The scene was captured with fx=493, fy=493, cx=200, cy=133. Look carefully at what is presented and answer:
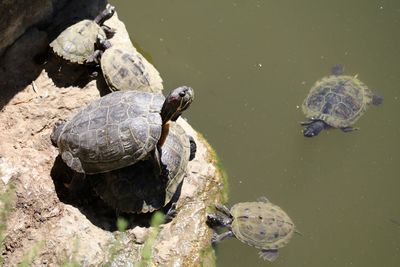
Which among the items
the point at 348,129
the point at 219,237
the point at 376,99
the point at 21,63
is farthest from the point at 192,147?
the point at 376,99

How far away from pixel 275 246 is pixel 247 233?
0.93ft

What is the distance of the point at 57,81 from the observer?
14.6 feet

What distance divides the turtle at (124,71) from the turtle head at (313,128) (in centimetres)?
182

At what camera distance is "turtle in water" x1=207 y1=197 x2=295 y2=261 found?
4.49m

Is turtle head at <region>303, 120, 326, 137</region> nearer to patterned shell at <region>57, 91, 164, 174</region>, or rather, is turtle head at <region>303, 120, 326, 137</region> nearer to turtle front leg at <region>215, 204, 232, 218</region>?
turtle front leg at <region>215, 204, 232, 218</region>

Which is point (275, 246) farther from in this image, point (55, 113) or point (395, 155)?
point (55, 113)

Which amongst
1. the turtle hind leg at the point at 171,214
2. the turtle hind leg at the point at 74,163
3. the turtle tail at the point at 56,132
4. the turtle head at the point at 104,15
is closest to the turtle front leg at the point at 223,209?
the turtle hind leg at the point at 171,214

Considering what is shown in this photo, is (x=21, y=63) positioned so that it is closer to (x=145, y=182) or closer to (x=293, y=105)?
(x=145, y=182)

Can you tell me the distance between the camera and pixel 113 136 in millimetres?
3512

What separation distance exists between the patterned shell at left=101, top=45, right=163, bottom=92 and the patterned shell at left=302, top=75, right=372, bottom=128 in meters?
1.96

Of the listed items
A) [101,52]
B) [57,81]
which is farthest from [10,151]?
[101,52]

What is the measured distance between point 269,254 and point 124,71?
2.12 metres

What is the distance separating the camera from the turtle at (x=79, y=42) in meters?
4.39

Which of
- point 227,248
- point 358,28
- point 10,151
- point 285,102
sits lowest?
point 227,248
